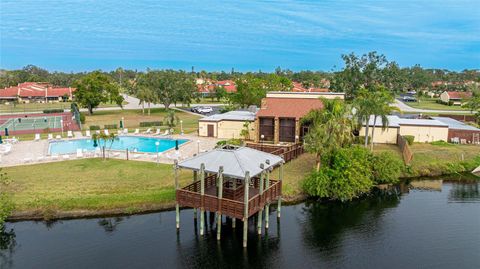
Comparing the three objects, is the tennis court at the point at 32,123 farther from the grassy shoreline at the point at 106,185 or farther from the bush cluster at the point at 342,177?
the bush cluster at the point at 342,177

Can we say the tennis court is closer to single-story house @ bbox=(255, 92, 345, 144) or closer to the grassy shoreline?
the grassy shoreline

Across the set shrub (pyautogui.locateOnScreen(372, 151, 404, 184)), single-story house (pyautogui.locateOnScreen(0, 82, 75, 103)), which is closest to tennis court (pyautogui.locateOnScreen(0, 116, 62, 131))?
single-story house (pyautogui.locateOnScreen(0, 82, 75, 103))

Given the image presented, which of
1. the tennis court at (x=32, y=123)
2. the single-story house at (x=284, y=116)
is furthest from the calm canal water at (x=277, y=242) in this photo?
the tennis court at (x=32, y=123)

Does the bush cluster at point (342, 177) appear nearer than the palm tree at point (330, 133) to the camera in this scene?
Yes

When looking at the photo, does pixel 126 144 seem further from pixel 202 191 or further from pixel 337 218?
pixel 337 218

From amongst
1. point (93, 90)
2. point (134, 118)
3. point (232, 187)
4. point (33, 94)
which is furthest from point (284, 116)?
point (33, 94)

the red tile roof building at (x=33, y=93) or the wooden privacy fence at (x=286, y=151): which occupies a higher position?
the red tile roof building at (x=33, y=93)

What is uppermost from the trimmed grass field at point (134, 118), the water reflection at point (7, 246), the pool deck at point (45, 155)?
the trimmed grass field at point (134, 118)
